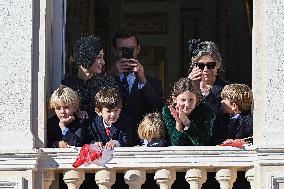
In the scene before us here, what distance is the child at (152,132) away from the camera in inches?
566

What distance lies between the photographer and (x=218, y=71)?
49.3 feet

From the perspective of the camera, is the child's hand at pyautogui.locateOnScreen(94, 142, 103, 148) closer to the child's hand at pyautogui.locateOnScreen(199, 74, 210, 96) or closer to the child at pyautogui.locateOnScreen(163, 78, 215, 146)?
the child at pyautogui.locateOnScreen(163, 78, 215, 146)

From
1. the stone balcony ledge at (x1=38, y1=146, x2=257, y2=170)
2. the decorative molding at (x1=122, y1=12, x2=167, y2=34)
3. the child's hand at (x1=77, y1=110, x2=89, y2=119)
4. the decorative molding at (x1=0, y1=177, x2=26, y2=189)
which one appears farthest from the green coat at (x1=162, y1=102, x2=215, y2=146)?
the decorative molding at (x1=122, y1=12, x2=167, y2=34)

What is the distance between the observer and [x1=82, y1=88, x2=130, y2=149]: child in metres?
14.4

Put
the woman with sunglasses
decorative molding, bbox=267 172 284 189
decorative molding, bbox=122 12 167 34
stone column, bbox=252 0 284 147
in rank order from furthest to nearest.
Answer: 1. decorative molding, bbox=122 12 167 34
2. the woman with sunglasses
3. stone column, bbox=252 0 284 147
4. decorative molding, bbox=267 172 284 189

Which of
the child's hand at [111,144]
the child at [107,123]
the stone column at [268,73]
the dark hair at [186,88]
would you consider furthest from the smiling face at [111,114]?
the stone column at [268,73]

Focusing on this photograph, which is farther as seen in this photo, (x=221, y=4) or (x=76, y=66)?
(x=221, y=4)

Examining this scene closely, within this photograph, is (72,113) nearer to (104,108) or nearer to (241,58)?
(104,108)

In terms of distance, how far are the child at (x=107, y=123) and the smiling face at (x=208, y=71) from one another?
2.73 ft

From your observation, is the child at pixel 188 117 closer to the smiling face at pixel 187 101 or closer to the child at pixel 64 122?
the smiling face at pixel 187 101

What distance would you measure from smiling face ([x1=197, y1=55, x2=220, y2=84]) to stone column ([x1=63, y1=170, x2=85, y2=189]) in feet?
4.62

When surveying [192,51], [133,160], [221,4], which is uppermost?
[221,4]

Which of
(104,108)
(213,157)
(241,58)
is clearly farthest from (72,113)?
(241,58)

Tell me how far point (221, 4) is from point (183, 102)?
625 cm
